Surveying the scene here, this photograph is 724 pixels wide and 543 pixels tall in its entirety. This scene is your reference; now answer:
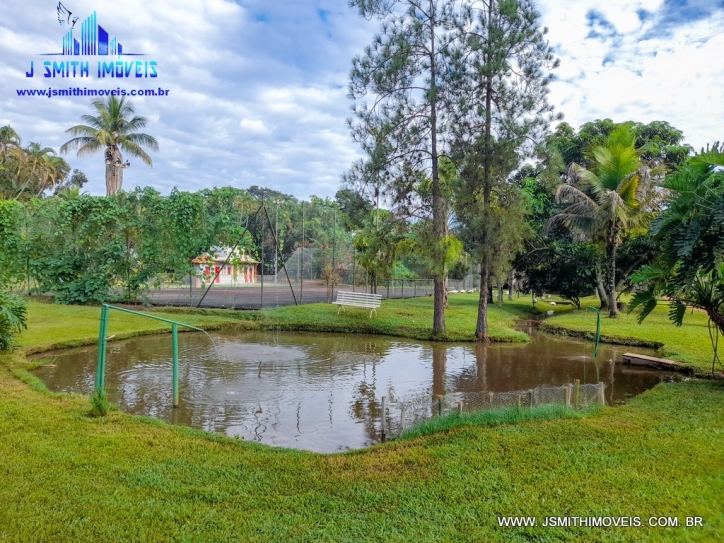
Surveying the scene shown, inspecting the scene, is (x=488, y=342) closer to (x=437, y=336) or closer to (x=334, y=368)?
(x=437, y=336)

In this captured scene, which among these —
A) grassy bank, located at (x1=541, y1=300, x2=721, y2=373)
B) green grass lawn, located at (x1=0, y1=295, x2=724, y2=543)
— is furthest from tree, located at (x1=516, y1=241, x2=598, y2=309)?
green grass lawn, located at (x1=0, y1=295, x2=724, y2=543)

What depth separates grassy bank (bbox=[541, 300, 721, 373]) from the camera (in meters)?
11.3

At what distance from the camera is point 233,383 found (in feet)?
27.7

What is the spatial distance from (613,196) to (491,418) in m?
15.4

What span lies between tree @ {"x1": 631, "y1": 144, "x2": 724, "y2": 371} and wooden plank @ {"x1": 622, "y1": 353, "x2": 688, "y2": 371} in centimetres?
240

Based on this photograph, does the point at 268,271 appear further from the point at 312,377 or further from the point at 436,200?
the point at 312,377

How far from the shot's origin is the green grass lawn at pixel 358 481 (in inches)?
129

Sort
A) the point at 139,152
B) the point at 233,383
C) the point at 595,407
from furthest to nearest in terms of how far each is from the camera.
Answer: the point at 139,152, the point at 233,383, the point at 595,407

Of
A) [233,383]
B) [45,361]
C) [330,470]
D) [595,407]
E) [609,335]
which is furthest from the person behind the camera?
[609,335]

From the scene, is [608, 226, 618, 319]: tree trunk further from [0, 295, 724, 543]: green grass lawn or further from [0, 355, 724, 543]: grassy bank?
[0, 355, 724, 543]: grassy bank

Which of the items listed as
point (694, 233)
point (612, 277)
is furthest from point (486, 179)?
point (612, 277)

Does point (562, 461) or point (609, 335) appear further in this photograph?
point (609, 335)

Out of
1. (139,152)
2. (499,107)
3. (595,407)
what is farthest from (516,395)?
(139,152)

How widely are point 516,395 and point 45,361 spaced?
9.14m
